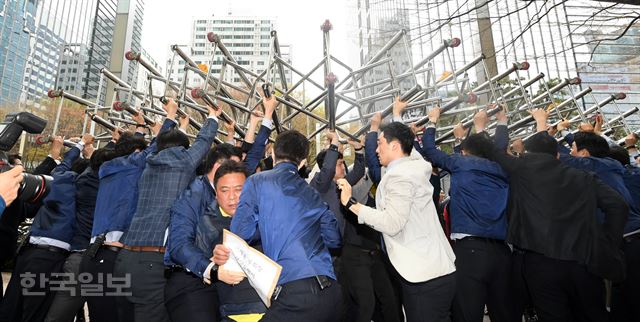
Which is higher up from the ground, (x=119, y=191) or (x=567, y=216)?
(x=119, y=191)

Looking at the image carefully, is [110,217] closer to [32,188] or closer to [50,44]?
[32,188]

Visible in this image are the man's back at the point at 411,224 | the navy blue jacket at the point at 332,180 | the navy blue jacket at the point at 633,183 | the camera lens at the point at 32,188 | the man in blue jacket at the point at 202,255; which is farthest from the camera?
the navy blue jacket at the point at 633,183

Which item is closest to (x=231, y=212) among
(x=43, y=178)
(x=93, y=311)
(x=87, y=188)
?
(x=43, y=178)

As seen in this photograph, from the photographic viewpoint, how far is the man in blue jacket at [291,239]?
6.14 ft

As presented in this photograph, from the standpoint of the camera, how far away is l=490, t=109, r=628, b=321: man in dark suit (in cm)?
300

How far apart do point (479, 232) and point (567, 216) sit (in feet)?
2.52

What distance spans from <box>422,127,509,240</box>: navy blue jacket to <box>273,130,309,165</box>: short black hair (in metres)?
1.93

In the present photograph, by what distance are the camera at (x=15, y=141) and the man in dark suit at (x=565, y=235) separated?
3775mm

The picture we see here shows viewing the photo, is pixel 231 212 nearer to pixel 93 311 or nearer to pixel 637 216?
pixel 93 311

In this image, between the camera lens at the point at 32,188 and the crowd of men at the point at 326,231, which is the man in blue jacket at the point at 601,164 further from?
the camera lens at the point at 32,188

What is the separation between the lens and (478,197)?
3.43 meters

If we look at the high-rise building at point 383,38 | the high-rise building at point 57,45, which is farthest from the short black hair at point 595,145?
the high-rise building at point 57,45

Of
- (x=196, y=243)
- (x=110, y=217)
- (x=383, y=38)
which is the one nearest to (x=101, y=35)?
(x=383, y=38)

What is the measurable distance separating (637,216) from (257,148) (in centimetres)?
434
